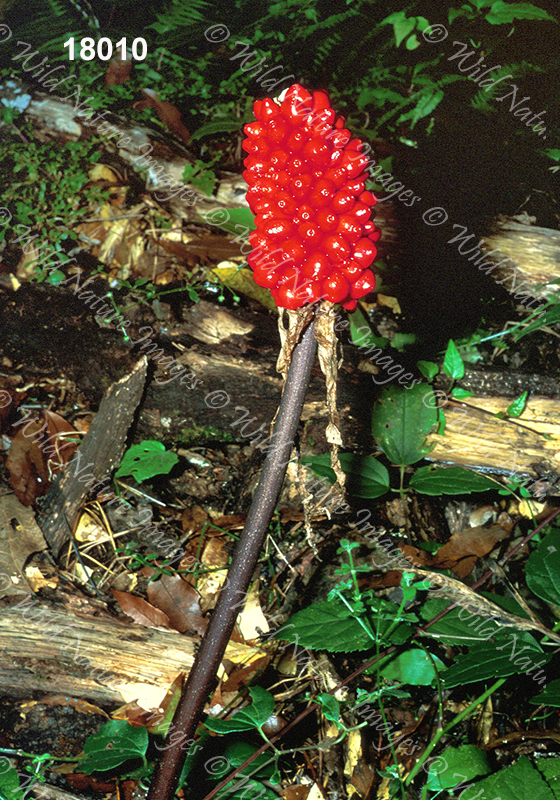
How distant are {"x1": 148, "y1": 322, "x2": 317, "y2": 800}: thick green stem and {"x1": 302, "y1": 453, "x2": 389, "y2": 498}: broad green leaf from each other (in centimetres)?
63

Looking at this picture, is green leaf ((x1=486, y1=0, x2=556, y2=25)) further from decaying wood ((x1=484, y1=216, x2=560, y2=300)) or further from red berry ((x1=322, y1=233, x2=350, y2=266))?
red berry ((x1=322, y1=233, x2=350, y2=266))

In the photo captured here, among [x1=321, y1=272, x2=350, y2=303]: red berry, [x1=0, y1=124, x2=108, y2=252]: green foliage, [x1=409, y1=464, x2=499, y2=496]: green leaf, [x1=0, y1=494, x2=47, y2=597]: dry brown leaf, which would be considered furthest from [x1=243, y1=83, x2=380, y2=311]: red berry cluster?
[x1=0, y1=124, x2=108, y2=252]: green foliage

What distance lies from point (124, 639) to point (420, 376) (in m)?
1.83

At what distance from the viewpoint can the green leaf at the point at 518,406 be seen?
2.51 meters

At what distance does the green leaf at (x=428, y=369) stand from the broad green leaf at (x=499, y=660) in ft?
4.13

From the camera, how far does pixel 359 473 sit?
2152 millimetres

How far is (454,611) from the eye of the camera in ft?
5.76

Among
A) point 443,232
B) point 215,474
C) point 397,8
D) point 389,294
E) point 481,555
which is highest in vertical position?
point 397,8

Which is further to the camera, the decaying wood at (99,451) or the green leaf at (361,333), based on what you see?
the green leaf at (361,333)

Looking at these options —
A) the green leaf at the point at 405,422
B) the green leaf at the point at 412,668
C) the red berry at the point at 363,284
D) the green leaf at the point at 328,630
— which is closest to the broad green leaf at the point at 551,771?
the green leaf at the point at 412,668

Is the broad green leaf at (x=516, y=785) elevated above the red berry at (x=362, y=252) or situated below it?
below

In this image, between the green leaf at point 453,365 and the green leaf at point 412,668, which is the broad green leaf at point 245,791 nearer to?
Answer: the green leaf at point 412,668

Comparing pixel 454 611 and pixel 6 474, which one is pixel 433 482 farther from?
pixel 6 474

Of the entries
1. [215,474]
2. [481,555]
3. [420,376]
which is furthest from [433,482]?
[215,474]
